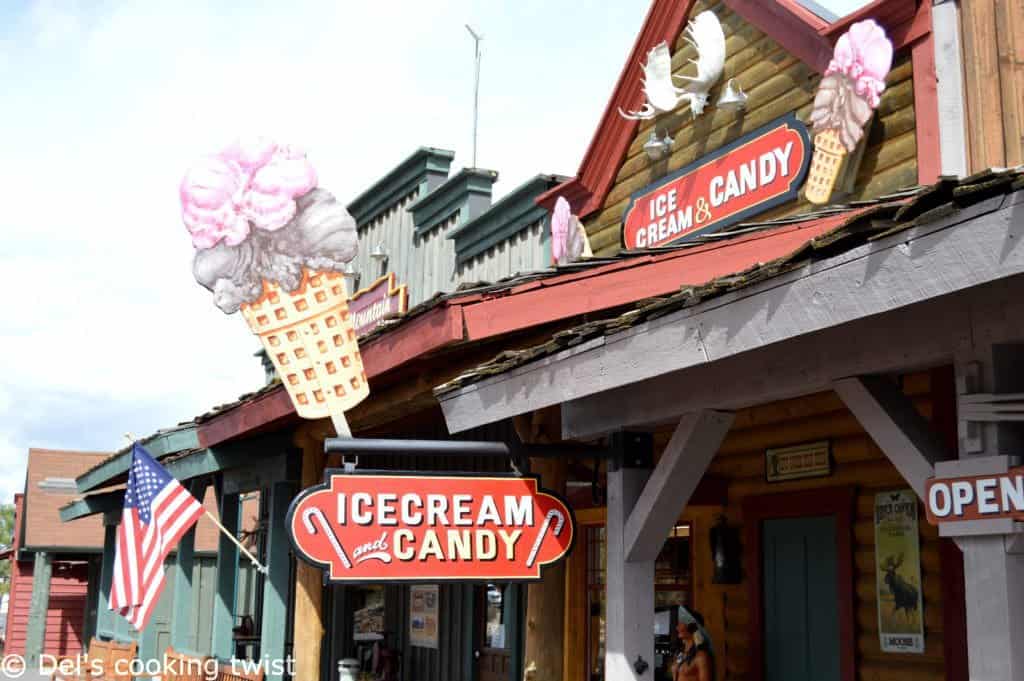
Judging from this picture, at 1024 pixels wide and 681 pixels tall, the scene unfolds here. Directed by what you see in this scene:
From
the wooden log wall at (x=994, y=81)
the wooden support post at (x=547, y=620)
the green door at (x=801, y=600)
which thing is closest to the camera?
the wooden support post at (x=547, y=620)

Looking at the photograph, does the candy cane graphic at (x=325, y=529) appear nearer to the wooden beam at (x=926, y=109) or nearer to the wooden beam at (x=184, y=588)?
the wooden beam at (x=926, y=109)

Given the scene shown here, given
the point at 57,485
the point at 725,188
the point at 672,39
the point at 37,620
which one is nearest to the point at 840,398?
the point at 725,188

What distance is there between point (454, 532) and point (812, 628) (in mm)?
2792

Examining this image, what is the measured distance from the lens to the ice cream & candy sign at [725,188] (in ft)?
30.1

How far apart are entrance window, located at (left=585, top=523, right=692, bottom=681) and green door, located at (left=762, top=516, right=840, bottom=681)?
1.02 meters

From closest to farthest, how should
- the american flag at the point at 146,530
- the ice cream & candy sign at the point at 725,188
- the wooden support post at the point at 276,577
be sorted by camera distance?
the ice cream & candy sign at the point at 725,188 → the american flag at the point at 146,530 → the wooden support post at the point at 276,577

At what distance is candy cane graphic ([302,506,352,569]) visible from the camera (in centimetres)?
624

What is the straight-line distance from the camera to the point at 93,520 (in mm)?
27641

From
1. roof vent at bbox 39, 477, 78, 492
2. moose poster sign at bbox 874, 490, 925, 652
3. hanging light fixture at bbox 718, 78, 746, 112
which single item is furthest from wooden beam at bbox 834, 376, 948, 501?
roof vent at bbox 39, 477, 78, 492

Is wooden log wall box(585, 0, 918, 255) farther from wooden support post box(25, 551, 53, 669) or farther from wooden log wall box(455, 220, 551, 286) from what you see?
wooden support post box(25, 551, 53, 669)

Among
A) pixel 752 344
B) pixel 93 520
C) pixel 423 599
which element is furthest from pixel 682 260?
pixel 93 520

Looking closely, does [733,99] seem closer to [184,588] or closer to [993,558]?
[993,558]

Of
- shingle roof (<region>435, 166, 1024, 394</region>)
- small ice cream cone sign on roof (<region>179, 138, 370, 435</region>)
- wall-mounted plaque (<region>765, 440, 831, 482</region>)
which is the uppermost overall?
small ice cream cone sign on roof (<region>179, 138, 370, 435</region>)

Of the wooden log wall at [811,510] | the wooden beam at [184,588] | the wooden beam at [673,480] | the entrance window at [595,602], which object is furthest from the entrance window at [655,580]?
the wooden beam at [184,588]
